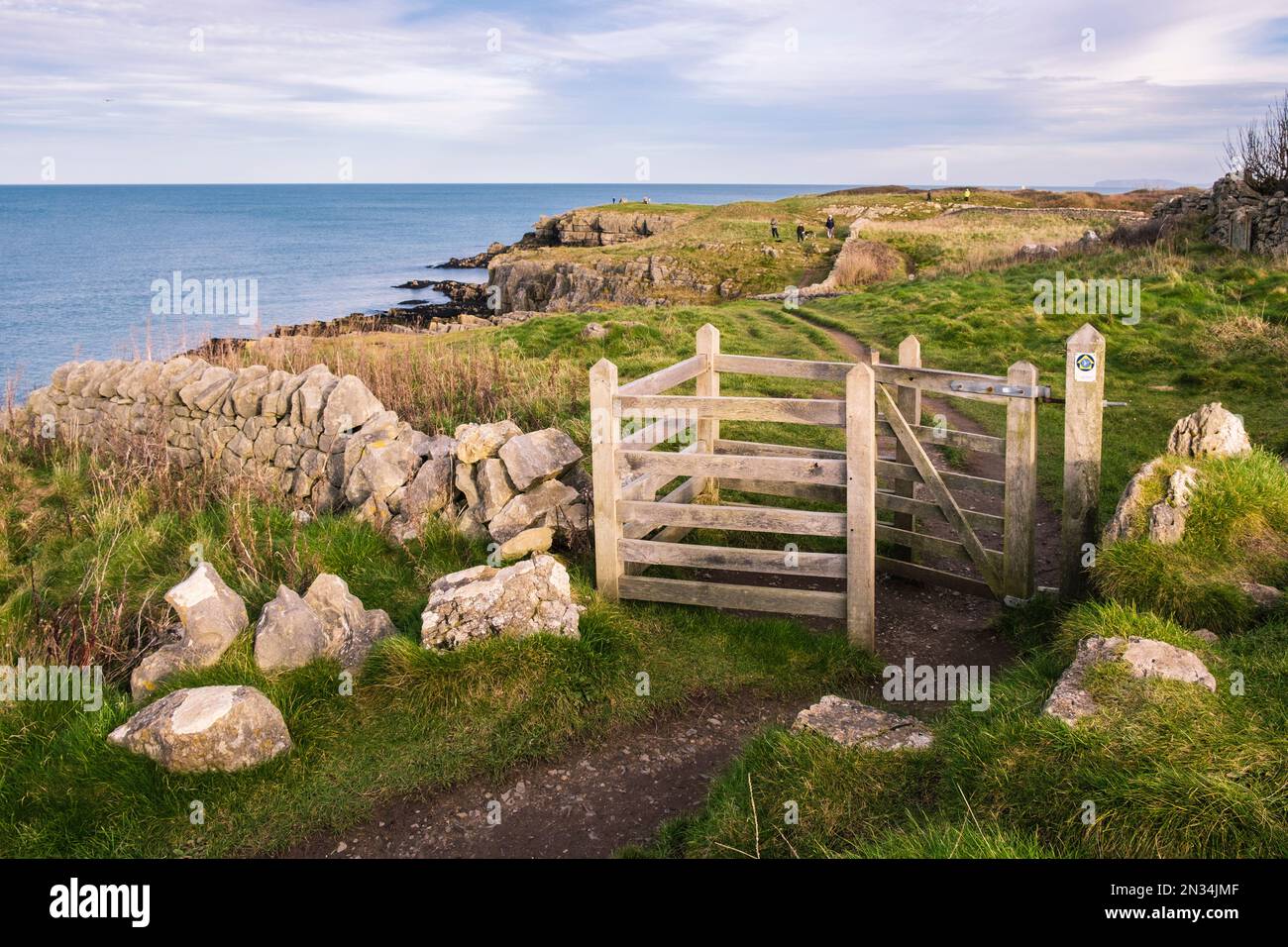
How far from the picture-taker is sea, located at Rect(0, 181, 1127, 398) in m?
38.6

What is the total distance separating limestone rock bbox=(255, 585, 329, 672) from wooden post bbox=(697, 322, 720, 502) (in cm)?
464

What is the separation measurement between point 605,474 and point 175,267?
80.5 metres

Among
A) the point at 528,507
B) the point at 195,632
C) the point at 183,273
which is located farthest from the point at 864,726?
the point at 183,273

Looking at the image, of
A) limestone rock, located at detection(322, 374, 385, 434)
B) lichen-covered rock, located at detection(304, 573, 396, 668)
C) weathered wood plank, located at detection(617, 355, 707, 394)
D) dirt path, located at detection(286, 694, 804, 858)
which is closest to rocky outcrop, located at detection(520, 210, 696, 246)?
limestone rock, located at detection(322, 374, 385, 434)

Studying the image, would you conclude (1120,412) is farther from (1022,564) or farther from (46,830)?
(46,830)

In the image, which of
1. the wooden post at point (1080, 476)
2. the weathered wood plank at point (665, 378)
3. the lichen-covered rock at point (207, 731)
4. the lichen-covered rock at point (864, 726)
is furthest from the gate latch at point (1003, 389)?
the lichen-covered rock at point (207, 731)

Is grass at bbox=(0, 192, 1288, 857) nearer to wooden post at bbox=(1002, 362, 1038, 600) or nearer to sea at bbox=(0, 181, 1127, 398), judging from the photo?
wooden post at bbox=(1002, 362, 1038, 600)

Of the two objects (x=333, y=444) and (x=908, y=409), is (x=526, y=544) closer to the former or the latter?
(x=333, y=444)

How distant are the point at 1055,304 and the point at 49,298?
58.8 metres

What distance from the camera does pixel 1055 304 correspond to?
848 inches

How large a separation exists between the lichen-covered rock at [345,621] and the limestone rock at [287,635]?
115 mm

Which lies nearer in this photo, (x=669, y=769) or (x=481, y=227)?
(x=669, y=769)

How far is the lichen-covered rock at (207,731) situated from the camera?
20.4 feet
